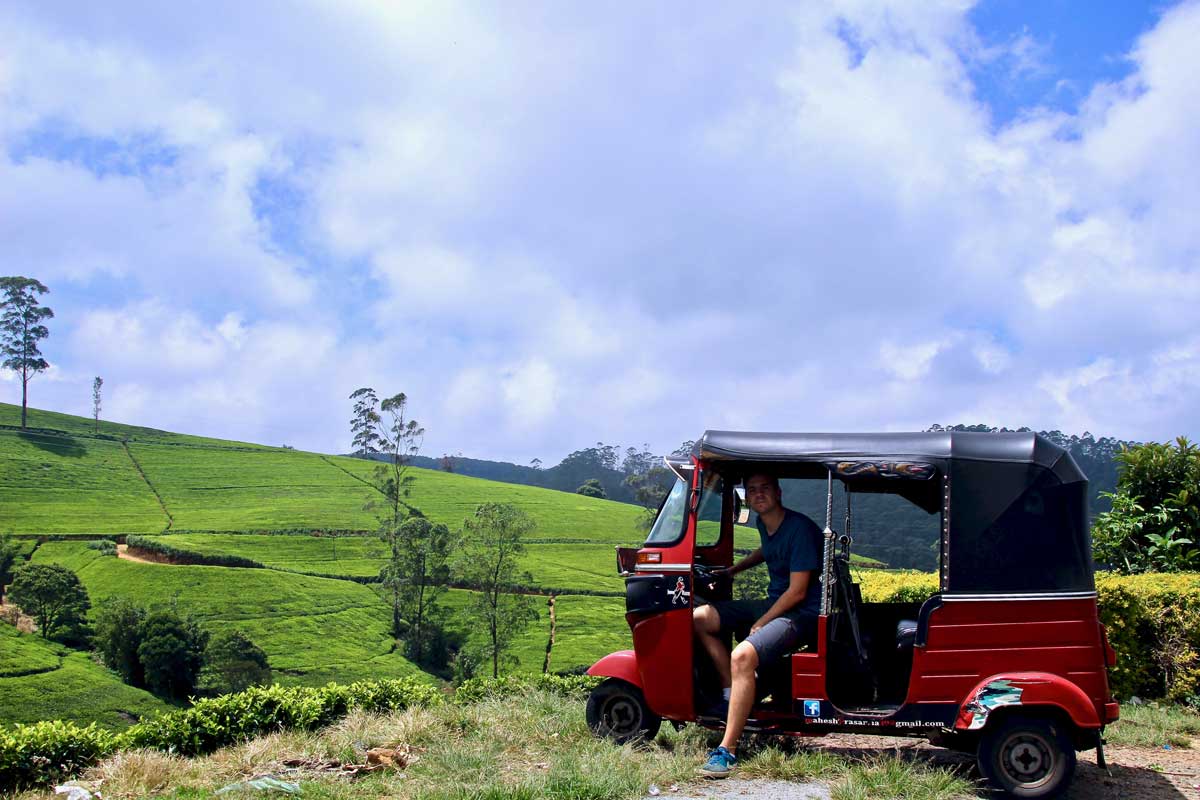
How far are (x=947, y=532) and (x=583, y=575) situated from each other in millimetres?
65743

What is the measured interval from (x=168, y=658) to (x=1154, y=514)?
47.1m

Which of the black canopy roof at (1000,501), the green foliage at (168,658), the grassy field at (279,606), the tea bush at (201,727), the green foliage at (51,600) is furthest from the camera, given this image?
the grassy field at (279,606)

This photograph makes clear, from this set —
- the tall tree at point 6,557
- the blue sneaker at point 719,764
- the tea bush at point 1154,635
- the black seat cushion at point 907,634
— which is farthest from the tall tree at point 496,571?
the black seat cushion at point 907,634

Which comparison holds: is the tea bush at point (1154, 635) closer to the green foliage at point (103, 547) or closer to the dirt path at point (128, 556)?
the dirt path at point (128, 556)

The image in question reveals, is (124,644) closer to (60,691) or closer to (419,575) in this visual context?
(60,691)

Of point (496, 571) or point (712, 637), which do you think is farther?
point (496, 571)

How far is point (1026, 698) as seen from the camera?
652 centimetres

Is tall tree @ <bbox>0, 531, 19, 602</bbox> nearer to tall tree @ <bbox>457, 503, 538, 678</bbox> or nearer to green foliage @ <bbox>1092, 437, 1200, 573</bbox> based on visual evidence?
tall tree @ <bbox>457, 503, 538, 678</bbox>

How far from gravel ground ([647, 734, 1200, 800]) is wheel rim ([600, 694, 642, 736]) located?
1205mm

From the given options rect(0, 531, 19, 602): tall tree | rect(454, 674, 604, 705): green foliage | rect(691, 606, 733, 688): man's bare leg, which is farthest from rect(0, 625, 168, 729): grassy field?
rect(691, 606, 733, 688): man's bare leg

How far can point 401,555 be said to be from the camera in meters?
58.4

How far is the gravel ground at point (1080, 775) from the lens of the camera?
6461 mm

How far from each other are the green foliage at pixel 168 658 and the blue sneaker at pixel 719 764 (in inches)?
1845

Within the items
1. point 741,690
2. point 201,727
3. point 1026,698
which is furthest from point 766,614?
point 201,727
